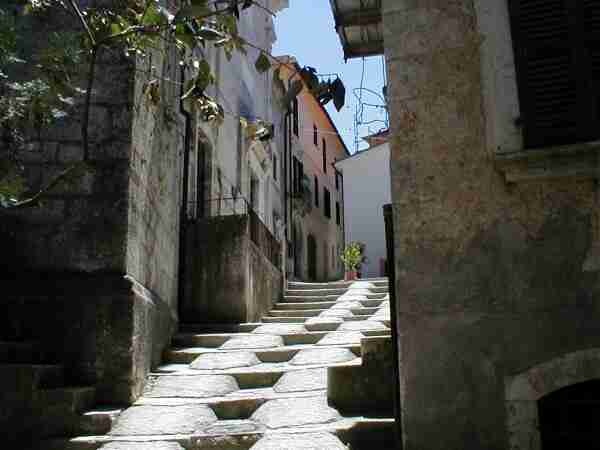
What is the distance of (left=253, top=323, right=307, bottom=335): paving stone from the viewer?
320 inches

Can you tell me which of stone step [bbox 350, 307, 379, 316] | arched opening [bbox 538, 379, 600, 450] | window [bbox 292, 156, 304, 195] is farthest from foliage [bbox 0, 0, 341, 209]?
window [bbox 292, 156, 304, 195]

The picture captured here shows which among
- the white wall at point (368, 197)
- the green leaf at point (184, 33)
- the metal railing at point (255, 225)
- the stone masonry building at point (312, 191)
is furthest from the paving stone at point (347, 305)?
the white wall at point (368, 197)

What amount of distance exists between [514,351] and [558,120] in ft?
4.59

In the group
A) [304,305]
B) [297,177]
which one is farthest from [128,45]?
[297,177]

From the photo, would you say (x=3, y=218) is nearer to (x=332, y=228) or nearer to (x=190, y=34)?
(x=190, y=34)

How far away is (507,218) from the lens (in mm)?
4207

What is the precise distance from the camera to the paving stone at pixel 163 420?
5.02 meters

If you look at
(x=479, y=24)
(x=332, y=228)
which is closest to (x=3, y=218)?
(x=479, y=24)

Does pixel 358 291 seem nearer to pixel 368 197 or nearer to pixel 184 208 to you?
pixel 184 208

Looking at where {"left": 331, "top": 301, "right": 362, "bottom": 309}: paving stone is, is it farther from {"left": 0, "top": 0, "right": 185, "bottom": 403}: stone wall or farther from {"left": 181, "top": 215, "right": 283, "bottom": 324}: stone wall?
{"left": 0, "top": 0, "right": 185, "bottom": 403}: stone wall

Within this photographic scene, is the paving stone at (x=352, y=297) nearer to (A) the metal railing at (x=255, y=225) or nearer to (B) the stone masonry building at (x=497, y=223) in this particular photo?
(A) the metal railing at (x=255, y=225)

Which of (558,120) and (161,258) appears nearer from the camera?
(558,120)

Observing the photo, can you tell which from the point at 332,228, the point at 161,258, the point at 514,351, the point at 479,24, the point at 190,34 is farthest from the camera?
the point at 332,228

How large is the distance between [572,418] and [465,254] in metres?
1.09
